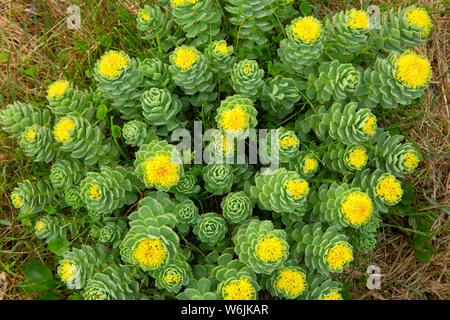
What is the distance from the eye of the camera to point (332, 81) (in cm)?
220

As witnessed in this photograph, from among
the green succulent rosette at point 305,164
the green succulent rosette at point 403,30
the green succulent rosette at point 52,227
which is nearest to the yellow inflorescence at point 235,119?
the green succulent rosette at point 305,164

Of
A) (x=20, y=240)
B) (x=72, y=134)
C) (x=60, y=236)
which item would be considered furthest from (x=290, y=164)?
(x=20, y=240)

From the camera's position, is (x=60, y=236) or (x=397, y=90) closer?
(x=397, y=90)

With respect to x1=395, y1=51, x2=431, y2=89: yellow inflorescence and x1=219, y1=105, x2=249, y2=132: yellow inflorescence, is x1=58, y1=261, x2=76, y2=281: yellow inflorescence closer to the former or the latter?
x1=219, y1=105, x2=249, y2=132: yellow inflorescence

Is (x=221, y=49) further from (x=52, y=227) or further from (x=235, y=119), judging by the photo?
(x=52, y=227)

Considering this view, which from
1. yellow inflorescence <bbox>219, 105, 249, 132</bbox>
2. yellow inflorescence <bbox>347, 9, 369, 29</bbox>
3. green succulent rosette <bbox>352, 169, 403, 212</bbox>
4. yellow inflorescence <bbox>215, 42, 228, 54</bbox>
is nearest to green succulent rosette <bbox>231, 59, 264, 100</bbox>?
yellow inflorescence <bbox>215, 42, 228, 54</bbox>

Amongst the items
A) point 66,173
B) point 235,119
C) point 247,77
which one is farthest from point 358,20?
point 66,173

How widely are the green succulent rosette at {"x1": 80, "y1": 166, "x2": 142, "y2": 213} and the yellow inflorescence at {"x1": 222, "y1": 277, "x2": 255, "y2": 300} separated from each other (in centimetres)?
80

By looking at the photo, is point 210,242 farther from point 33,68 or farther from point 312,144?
point 33,68

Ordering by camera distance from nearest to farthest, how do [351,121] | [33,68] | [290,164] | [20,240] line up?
[351,121]
[290,164]
[20,240]
[33,68]

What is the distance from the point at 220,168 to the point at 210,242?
450 millimetres

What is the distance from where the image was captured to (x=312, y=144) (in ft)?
7.92

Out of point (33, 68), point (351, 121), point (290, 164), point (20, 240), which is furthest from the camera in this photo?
point (33, 68)
